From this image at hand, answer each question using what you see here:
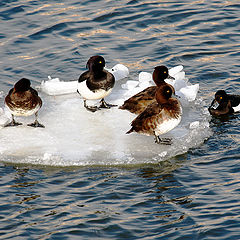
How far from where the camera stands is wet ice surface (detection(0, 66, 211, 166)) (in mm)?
8789

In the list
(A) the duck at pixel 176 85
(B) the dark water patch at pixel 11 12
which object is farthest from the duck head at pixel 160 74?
(B) the dark water patch at pixel 11 12

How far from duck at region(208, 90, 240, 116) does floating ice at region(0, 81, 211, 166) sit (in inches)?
9.4

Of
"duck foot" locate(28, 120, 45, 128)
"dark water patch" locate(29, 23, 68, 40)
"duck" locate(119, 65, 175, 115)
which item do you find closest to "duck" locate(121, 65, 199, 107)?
"duck" locate(119, 65, 175, 115)

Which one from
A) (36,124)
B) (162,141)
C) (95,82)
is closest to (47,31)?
(95,82)

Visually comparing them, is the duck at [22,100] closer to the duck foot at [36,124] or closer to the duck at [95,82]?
the duck foot at [36,124]

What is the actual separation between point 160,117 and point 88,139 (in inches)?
52.6

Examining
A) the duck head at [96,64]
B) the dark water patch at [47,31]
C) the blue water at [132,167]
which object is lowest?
the blue water at [132,167]

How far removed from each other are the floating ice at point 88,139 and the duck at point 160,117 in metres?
0.27

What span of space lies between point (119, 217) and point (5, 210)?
156 centimetres

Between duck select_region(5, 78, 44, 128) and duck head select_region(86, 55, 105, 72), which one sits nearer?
duck select_region(5, 78, 44, 128)

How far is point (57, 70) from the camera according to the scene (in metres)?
12.9

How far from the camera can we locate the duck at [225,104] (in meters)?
10.5

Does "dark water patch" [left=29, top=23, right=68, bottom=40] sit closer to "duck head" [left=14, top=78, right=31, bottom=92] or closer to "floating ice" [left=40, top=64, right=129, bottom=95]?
"floating ice" [left=40, top=64, right=129, bottom=95]

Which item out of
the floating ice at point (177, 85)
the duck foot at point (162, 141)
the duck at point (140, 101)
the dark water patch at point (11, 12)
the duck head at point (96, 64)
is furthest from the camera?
the dark water patch at point (11, 12)
